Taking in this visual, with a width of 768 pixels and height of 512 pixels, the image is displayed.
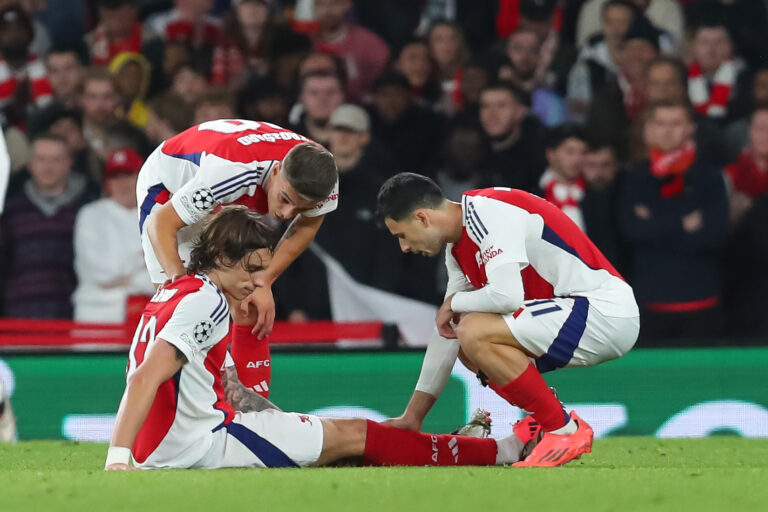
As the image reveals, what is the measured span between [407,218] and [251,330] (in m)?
1.00

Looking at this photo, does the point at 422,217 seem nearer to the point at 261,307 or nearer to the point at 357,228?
the point at 261,307

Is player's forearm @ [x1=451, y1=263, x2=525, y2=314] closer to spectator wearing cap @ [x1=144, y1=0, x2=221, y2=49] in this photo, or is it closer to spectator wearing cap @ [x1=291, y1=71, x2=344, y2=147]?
spectator wearing cap @ [x1=291, y1=71, x2=344, y2=147]

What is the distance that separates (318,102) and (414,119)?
726 millimetres

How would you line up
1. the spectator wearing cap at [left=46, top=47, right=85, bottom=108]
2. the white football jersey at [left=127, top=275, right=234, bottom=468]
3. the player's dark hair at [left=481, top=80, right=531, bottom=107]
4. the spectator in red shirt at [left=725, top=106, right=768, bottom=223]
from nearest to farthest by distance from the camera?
the white football jersey at [left=127, top=275, right=234, bottom=468] < the spectator in red shirt at [left=725, top=106, right=768, bottom=223] < the player's dark hair at [left=481, top=80, right=531, bottom=107] < the spectator wearing cap at [left=46, top=47, right=85, bottom=108]

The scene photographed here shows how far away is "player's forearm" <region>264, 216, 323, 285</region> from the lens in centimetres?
611

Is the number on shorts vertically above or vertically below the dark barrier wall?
above

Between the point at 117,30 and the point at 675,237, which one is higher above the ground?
the point at 117,30

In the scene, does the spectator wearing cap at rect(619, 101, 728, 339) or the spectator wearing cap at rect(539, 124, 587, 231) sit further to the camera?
the spectator wearing cap at rect(539, 124, 587, 231)

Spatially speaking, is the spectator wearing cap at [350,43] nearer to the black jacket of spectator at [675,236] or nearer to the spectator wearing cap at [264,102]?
the spectator wearing cap at [264,102]

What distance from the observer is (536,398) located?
5516 millimetres

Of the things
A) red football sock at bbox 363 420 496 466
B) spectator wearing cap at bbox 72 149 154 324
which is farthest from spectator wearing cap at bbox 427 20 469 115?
red football sock at bbox 363 420 496 466

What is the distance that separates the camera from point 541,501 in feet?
13.0

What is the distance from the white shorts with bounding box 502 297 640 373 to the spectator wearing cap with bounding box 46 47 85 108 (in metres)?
5.51

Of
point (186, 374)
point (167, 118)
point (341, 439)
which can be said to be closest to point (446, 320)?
point (341, 439)
